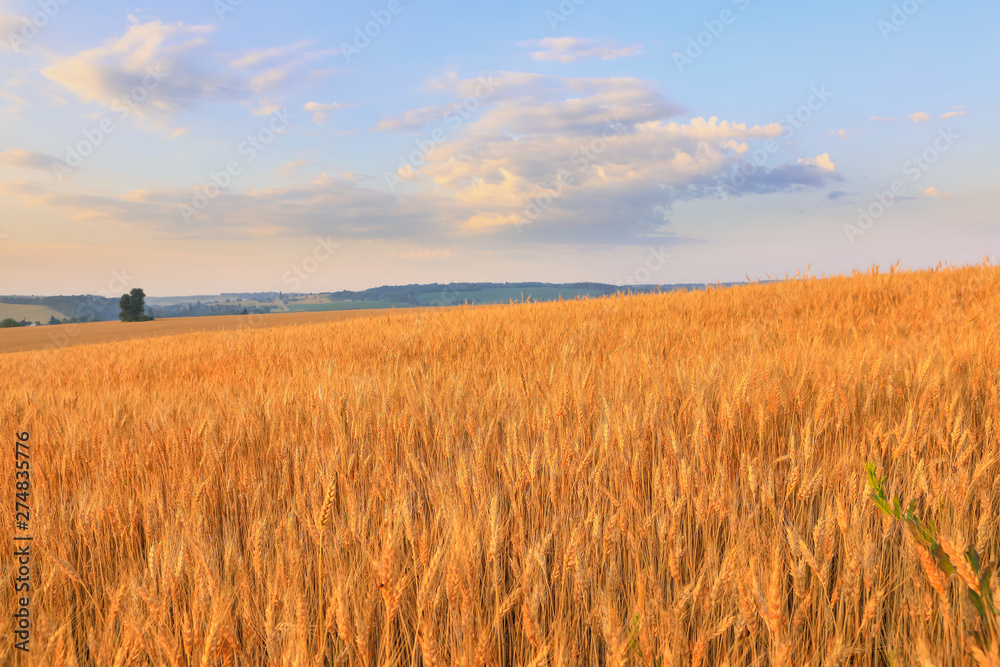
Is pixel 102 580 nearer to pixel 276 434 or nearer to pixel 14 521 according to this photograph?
pixel 14 521

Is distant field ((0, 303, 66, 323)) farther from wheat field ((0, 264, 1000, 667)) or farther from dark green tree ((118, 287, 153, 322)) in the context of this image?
wheat field ((0, 264, 1000, 667))

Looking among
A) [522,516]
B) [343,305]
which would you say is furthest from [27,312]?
[522,516]

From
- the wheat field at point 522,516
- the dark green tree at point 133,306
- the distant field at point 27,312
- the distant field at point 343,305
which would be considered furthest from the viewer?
the distant field at point 27,312

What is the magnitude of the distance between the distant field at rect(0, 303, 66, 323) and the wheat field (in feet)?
305

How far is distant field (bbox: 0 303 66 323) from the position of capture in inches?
2898

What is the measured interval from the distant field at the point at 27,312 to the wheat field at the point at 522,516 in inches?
3666

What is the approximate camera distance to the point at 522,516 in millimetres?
1805

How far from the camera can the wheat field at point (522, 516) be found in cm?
117

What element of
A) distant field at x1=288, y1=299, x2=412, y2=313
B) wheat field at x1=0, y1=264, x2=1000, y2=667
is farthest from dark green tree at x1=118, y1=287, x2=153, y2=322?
wheat field at x1=0, y1=264, x2=1000, y2=667

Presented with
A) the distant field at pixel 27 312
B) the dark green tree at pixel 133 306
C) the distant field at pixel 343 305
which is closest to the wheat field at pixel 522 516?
the distant field at pixel 343 305

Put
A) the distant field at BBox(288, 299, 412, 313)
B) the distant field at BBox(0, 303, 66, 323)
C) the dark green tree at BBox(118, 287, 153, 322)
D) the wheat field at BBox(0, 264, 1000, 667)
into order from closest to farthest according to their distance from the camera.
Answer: the wheat field at BBox(0, 264, 1000, 667), the dark green tree at BBox(118, 287, 153, 322), the distant field at BBox(288, 299, 412, 313), the distant field at BBox(0, 303, 66, 323)

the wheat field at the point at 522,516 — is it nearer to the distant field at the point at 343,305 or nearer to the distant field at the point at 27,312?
the distant field at the point at 343,305

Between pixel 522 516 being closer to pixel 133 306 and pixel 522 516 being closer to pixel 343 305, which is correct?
pixel 133 306

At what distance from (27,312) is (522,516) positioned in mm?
103264
